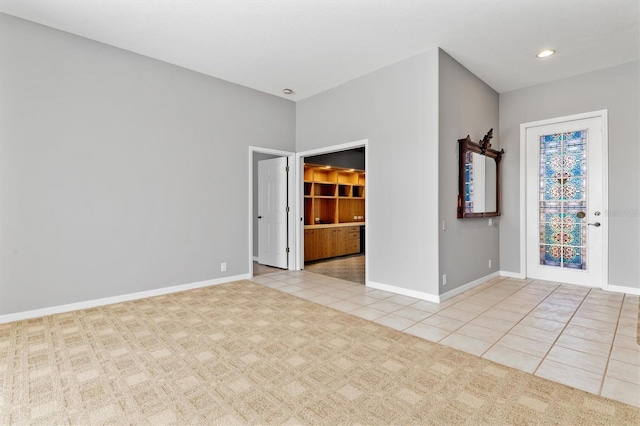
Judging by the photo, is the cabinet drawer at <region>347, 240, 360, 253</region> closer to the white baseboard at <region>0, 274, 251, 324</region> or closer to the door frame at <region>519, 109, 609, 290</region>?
the white baseboard at <region>0, 274, 251, 324</region>

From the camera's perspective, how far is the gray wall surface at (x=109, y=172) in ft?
10.8

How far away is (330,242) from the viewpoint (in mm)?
7191

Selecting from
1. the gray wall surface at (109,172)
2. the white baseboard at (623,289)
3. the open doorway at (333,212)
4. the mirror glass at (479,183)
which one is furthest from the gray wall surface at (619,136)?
the gray wall surface at (109,172)

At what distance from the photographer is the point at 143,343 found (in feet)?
9.02

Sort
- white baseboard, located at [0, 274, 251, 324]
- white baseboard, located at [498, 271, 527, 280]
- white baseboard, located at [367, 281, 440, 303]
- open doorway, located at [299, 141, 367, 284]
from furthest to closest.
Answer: open doorway, located at [299, 141, 367, 284] → white baseboard, located at [498, 271, 527, 280] → white baseboard, located at [367, 281, 440, 303] → white baseboard, located at [0, 274, 251, 324]

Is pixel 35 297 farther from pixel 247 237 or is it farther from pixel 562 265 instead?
pixel 562 265

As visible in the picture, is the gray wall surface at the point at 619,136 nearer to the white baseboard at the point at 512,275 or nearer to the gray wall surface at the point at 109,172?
the white baseboard at the point at 512,275

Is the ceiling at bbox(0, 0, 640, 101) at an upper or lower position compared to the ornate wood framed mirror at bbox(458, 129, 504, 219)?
upper

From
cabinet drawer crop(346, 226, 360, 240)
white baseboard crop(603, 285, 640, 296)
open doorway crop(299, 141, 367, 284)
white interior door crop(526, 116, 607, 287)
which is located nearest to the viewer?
white baseboard crop(603, 285, 640, 296)

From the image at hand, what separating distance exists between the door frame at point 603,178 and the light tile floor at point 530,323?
36cm

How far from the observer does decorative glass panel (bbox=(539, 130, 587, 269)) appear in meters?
4.70

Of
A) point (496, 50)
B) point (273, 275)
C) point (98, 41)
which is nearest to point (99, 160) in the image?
point (98, 41)

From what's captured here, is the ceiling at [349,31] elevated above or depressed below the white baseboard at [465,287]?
above

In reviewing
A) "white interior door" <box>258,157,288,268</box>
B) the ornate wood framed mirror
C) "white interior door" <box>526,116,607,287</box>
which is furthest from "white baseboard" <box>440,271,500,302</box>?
"white interior door" <box>258,157,288,268</box>
